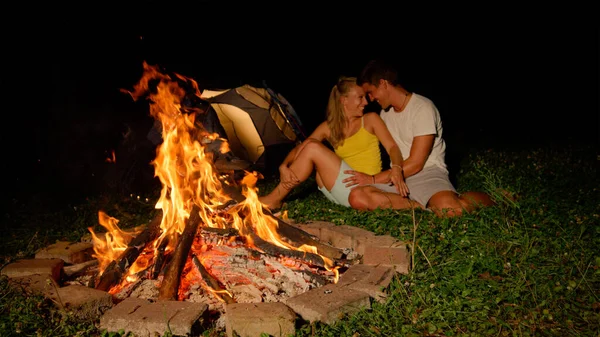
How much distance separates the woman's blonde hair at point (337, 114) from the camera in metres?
5.33

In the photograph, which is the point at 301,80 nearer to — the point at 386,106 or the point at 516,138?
the point at 516,138

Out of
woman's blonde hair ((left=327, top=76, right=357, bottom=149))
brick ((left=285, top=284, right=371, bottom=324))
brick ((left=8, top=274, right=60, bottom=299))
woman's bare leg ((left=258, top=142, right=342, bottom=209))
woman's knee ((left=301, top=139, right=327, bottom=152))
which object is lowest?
brick ((left=285, top=284, right=371, bottom=324))

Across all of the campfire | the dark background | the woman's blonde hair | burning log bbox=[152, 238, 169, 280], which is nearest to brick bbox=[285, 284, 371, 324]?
the campfire

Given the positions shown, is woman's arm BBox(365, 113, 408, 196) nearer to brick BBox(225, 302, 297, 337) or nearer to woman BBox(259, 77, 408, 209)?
woman BBox(259, 77, 408, 209)

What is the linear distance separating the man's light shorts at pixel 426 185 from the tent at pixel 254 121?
3.42 m

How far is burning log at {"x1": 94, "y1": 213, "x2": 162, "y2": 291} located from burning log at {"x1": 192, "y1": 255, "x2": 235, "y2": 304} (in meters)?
0.49

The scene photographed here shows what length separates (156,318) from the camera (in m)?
2.87

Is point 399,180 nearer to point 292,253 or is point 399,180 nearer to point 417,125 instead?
point 417,125

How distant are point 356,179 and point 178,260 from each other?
2.17 metres

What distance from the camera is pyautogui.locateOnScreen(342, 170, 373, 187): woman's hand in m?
5.06

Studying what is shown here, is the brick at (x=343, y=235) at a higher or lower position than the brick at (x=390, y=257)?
lower

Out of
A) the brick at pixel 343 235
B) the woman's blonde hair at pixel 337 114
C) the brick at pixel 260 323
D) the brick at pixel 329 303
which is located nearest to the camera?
the brick at pixel 260 323

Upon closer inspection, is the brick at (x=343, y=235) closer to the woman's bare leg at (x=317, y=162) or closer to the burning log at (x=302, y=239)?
the burning log at (x=302, y=239)

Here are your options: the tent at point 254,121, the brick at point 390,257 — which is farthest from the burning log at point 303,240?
the tent at point 254,121
